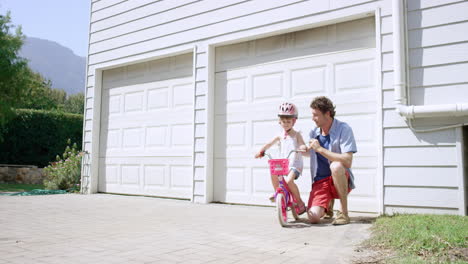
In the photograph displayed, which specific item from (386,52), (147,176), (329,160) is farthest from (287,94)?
(147,176)

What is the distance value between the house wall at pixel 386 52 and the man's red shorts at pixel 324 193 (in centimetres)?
81

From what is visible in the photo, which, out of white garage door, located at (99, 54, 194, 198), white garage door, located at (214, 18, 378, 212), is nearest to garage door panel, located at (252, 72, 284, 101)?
white garage door, located at (214, 18, 378, 212)

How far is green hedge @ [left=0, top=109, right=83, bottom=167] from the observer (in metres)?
13.1

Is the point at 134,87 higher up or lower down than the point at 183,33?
lower down

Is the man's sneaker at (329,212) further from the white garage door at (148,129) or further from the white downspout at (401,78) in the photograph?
the white garage door at (148,129)

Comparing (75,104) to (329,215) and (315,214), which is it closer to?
(329,215)

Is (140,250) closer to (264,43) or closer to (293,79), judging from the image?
(293,79)

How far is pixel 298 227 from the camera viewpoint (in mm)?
3969

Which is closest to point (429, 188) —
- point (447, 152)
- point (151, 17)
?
point (447, 152)

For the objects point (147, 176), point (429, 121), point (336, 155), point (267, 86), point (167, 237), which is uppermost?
point (267, 86)

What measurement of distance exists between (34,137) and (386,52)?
12.2m

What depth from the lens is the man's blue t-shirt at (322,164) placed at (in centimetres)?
427

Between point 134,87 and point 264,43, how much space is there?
304cm

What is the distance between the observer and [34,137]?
13500 mm
